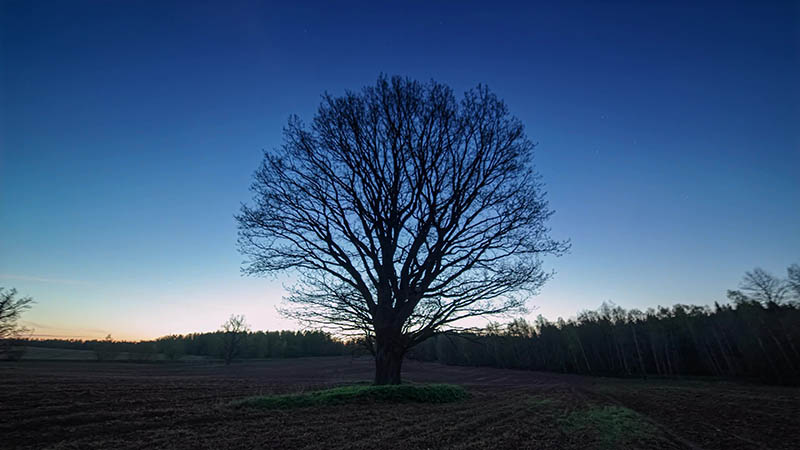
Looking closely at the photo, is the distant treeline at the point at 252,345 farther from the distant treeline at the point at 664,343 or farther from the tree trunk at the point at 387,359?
the tree trunk at the point at 387,359

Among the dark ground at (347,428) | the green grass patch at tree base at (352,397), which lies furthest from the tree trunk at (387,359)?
the dark ground at (347,428)

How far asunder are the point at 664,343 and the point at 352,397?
55.5 metres

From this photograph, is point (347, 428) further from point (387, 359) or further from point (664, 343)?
point (664, 343)

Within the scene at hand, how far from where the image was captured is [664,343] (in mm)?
47719

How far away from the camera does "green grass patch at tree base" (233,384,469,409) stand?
8773 mm

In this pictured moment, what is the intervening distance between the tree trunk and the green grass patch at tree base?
382mm

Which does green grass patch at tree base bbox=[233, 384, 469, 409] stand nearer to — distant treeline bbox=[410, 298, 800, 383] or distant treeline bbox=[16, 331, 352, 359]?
distant treeline bbox=[410, 298, 800, 383]

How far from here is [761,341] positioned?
33.5 m

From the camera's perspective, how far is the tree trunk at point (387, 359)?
9.99m

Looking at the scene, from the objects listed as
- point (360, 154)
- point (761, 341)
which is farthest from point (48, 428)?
point (761, 341)

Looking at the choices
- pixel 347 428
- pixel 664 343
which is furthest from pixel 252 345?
pixel 347 428

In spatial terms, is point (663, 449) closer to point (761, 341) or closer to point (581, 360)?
point (761, 341)

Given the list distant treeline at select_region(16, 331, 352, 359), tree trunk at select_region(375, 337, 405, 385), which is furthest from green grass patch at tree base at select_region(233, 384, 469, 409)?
distant treeline at select_region(16, 331, 352, 359)

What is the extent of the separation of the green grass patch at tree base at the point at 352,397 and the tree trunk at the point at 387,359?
15.0 inches
